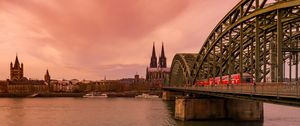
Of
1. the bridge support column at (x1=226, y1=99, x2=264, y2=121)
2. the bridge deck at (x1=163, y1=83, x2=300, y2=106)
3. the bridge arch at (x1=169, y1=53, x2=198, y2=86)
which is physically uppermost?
the bridge arch at (x1=169, y1=53, x2=198, y2=86)

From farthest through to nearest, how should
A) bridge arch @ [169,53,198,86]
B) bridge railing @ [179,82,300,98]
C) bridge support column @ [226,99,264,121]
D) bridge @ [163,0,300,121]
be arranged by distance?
bridge arch @ [169,53,198,86] < bridge support column @ [226,99,264,121] < bridge @ [163,0,300,121] < bridge railing @ [179,82,300,98]

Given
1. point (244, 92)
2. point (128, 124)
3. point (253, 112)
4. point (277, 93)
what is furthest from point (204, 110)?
point (277, 93)

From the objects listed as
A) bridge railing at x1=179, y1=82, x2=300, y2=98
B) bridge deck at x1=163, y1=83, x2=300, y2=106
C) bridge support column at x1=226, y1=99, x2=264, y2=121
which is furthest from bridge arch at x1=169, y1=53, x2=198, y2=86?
bridge deck at x1=163, y1=83, x2=300, y2=106

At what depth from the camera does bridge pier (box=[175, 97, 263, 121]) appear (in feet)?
232

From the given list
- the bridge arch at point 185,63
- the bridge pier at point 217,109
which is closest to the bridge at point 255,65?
the bridge pier at point 217,109

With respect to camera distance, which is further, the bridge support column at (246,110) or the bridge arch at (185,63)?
the bridge arch at (185,63)

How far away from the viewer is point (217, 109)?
240ft

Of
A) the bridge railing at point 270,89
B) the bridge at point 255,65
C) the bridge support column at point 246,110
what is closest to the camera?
the bridge railing at point 270,89

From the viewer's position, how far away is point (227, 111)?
7350 centimetres

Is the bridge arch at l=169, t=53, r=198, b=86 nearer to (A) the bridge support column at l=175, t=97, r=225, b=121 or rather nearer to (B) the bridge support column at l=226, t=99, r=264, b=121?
(A) the bridge support column at l=175, t=97, r=225, b=121

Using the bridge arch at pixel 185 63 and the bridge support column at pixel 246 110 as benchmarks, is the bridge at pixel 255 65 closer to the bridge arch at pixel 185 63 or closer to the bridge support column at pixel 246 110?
the bridge support column at pixel 246 110

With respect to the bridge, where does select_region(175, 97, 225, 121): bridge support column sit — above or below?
below

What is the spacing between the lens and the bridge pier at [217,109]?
232ft

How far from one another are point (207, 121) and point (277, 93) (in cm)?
3779
